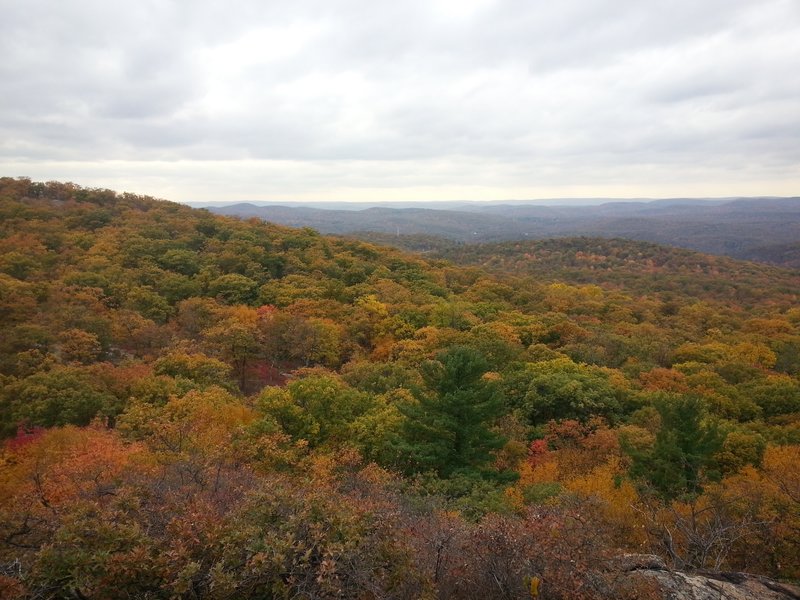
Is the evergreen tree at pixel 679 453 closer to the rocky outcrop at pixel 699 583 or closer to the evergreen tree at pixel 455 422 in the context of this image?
the evergreen tree at pixel 455 422

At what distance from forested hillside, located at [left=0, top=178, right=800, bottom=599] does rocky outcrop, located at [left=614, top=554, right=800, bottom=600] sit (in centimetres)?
39

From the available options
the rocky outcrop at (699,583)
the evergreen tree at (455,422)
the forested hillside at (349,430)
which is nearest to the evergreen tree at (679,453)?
the forested hillside at (349,430)

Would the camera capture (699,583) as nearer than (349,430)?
Yes

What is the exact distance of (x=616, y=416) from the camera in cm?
2195

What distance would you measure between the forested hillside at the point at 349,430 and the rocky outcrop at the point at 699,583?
39cm

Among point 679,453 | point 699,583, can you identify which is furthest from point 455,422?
point 699,583

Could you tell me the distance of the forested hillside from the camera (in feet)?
19.7

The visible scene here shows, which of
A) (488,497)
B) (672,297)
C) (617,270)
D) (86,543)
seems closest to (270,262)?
(488,497)

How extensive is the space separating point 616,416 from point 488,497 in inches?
456

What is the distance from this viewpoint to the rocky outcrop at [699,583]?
250 inches

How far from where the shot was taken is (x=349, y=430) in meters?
17.8

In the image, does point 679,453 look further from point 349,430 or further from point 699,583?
point 349,430

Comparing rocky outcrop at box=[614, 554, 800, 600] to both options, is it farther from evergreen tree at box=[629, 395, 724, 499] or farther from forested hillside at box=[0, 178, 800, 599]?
evergreen tree at box=[629, 395, 724, 499]

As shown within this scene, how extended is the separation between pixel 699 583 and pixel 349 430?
12.8 metres
